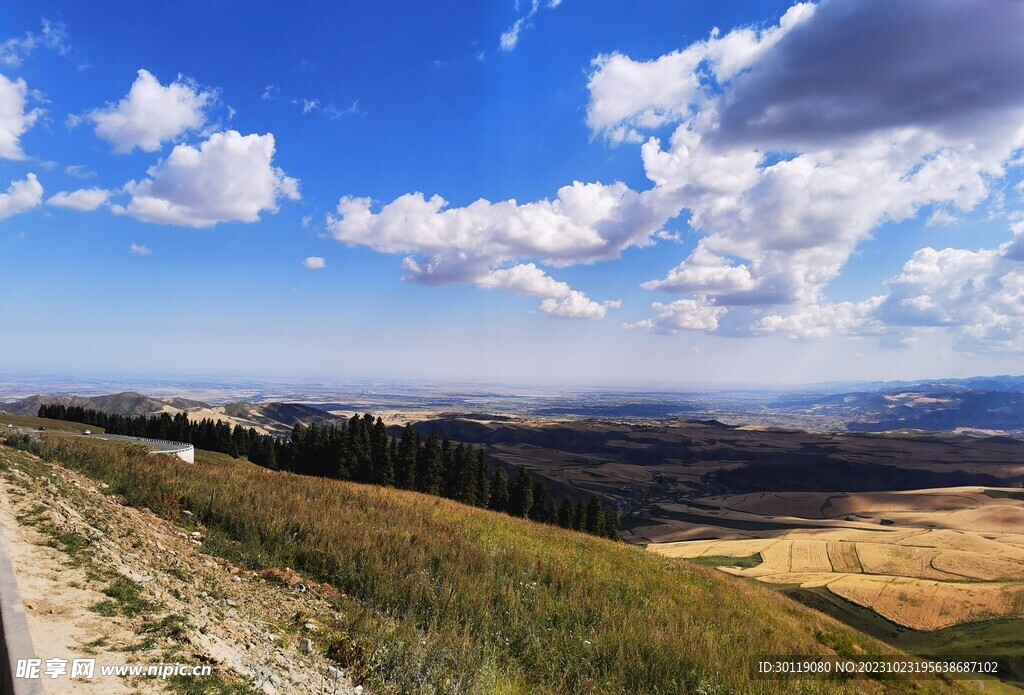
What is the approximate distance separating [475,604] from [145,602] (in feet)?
17.3

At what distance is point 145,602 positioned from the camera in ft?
21.8

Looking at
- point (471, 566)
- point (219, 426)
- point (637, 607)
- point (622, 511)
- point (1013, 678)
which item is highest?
point (471, 566)

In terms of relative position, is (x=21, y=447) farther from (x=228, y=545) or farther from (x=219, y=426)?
(x=219, y=426)

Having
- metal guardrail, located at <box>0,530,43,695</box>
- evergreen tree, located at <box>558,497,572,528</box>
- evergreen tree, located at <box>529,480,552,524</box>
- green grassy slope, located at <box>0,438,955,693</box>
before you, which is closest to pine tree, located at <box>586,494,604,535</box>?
evergreen tree, located at <box>558,497,572,528</box>

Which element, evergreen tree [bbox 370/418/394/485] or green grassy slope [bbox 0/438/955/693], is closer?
green grassy slope [bbox 0/438/955/693]

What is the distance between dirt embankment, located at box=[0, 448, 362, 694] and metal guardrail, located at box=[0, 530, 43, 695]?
0.21m

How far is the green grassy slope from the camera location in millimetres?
7473

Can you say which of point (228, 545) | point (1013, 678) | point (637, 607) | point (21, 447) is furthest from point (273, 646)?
point (1013, 678)

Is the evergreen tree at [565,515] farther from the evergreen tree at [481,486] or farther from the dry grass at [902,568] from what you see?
the dry grass at [902,568]

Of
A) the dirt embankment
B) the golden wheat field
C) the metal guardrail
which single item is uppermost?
the metal guardrail

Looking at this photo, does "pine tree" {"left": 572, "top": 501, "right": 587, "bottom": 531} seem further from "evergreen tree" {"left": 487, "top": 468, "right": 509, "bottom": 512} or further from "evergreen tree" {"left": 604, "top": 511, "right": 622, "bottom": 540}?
"evergreen tree" {"left": 487, "top": 468, "right": 509, "bottom": 512}

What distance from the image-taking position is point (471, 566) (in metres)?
11.1

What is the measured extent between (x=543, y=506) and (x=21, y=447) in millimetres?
49715

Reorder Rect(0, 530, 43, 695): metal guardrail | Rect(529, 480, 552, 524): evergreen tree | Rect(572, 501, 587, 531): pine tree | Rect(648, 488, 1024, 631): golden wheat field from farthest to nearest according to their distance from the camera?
Rect(529, 480, 552, 524): evergreen tree
Rect(572, 501, 587, 531): pine tree
Rect(648, 488, 1024, 631): golden wheat field
Rect(0, 530, 43, 695): metal guardrail
